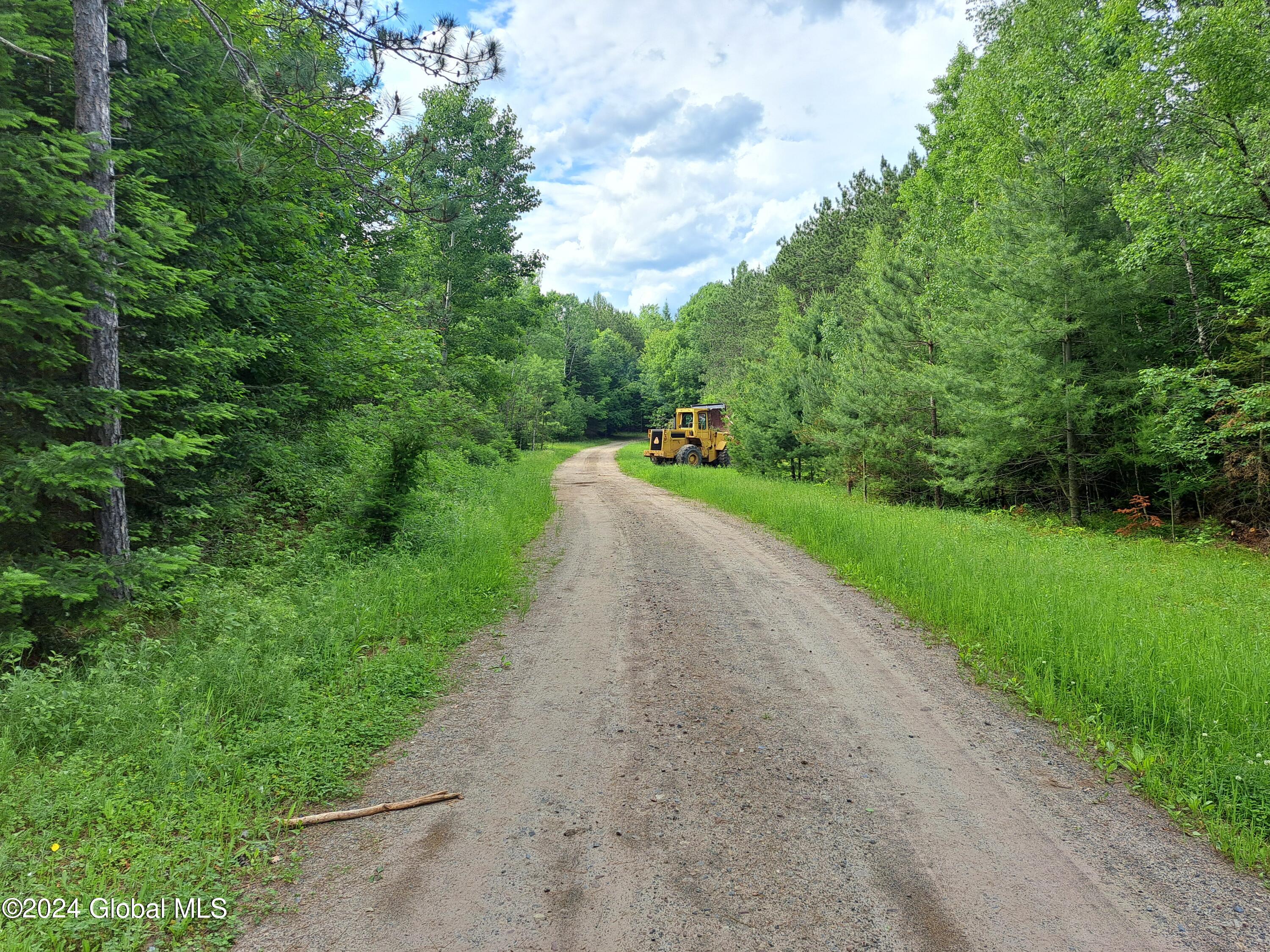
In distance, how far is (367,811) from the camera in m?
3.16

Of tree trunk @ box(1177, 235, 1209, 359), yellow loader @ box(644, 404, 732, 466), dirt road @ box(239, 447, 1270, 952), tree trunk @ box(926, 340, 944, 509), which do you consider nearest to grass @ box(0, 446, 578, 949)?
dirt road @ box(239, 447, 1270, 952)

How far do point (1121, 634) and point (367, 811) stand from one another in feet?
19.4

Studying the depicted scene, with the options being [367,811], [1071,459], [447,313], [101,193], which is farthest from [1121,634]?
[447,313]

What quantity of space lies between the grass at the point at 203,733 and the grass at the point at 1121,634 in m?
4.84

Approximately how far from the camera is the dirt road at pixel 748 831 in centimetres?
239

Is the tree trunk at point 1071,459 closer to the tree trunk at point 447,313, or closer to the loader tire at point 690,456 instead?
the loader tire at point 690,456

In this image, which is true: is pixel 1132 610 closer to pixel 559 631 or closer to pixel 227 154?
pixel 559 631

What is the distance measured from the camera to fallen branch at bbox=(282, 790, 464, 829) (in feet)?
10.0

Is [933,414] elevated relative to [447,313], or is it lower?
lower

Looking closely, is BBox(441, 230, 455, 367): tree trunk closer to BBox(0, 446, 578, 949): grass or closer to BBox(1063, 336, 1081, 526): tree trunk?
BBox(0, 446, 578, 949): grass

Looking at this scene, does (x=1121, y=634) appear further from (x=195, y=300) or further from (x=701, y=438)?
(x=701, y=438)

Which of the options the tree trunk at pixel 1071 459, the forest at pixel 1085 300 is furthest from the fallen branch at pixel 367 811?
the tree trunk at pixel 1071 459

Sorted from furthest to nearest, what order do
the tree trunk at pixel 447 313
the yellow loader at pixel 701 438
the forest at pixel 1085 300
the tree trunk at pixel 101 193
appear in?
the yellow loader at pixel 701 438, the tree trunk at pixel 447 313, the forest at pixel 1085 300, the tree trunk at pixel 101 193

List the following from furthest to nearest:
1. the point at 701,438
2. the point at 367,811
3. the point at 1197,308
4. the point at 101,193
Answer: the point at 701,438 < the point at 1197,308 < the point at 101,193 < the point at 367,811
